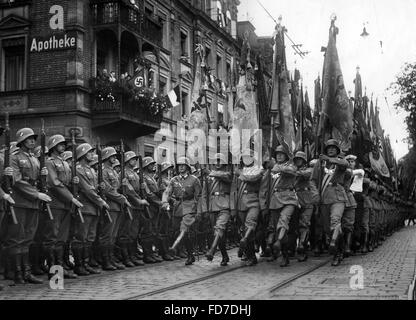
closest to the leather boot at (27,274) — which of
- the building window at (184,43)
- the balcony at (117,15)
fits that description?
the balcony at (117,15)

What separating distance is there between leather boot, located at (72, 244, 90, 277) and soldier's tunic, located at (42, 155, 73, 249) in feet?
0.70

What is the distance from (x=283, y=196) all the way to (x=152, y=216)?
284cm

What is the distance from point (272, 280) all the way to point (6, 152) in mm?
3858

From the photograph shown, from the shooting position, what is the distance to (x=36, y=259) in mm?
9672

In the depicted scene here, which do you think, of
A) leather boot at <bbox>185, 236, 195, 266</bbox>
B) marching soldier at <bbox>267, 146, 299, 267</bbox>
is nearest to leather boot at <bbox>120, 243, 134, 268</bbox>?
leather boot at <bbox>185, 236, 195, 266</bbox>

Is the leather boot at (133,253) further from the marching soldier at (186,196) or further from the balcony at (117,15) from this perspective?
the balcony at (117,15)

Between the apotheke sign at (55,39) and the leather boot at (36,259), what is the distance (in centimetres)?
1224

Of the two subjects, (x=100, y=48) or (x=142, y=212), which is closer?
(x=142, y=212)

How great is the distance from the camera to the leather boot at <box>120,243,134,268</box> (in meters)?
10.9

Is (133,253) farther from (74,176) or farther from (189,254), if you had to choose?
(74,176)

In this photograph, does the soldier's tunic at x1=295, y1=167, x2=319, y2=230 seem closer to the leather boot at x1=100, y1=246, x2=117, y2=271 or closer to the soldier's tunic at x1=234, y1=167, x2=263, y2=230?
the soldier's tunic at x1=234, y1=167, x2=263, y2=230

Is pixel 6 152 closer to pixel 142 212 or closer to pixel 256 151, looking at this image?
pixel 142 212

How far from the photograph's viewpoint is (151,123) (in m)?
23.0
